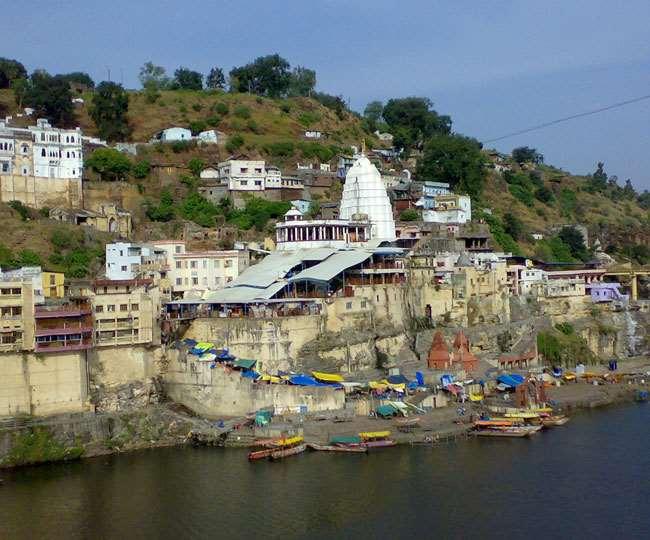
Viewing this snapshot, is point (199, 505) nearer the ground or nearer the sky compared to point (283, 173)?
nearer the ground

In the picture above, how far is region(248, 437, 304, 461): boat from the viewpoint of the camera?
3136 cm

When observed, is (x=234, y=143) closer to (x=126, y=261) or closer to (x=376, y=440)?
(x=126, y=261)

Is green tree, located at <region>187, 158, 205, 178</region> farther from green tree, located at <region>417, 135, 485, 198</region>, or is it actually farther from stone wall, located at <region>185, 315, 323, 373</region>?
stone wall, located at <region>185, 315, 323, 373</region>

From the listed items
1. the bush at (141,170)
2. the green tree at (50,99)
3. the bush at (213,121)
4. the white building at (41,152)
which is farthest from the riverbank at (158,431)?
the bush at (213,121)

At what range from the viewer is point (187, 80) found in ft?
260

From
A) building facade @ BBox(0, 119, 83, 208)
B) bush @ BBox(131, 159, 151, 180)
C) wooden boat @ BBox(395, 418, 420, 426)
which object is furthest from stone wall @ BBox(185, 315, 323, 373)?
bush @ BBox(131, 159, 151, 180)

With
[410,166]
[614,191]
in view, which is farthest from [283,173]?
[614,191]

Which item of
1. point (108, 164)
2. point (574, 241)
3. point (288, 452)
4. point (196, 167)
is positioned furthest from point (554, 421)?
point (574, 241)

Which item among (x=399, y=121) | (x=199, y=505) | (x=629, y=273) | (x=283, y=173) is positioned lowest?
(x=199, y=505)

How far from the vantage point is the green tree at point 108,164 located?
176 feet

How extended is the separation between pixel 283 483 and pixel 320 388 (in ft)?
22.0

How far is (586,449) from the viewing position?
32.6 meters

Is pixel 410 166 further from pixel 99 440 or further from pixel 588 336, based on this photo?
pixel 99 440

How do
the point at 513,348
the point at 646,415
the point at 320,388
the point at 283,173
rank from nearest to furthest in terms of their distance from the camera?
the point at 320,388
the point at 646,415
the point at 513,348
the point at 283,173
